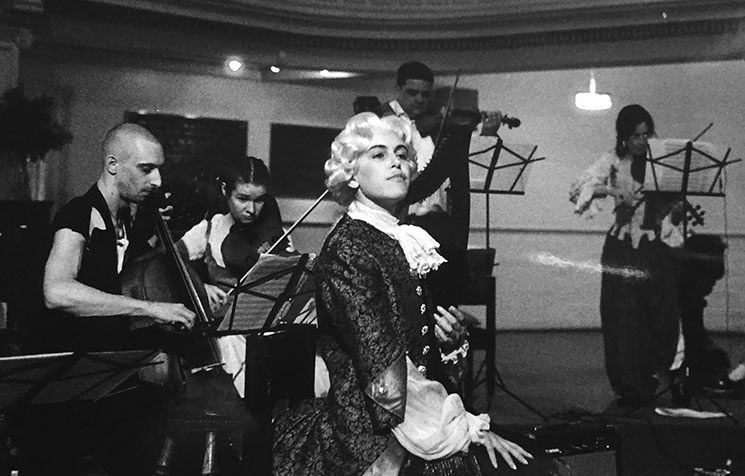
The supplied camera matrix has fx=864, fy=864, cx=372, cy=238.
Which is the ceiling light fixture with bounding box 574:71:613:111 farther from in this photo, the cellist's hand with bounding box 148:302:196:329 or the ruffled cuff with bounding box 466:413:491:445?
the ruffled cuff with bounding box 466:413:491:445

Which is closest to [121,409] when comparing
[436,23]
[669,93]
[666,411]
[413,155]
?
[413,155]

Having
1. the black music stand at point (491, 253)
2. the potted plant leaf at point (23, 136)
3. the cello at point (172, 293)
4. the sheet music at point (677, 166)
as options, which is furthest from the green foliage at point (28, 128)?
the sheet music at point (677, 166)

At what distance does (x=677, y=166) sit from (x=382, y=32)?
169 centimetres

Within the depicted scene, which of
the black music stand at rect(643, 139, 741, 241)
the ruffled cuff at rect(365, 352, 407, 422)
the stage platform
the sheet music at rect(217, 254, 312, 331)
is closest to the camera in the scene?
the ruffled cuff at rect(365, 352, 407, 422)

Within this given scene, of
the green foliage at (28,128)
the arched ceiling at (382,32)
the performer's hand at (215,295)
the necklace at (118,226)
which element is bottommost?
the performer's hand at (215,295)

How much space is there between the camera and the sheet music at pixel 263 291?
2871 millimetres

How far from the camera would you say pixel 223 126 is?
373 centimetres

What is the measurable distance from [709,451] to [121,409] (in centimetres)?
276

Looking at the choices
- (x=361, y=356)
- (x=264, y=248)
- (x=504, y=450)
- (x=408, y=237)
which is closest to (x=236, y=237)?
(x=264, y=248)

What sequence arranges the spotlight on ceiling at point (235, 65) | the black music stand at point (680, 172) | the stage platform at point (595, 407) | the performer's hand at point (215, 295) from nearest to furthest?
the performer's hand at point (215, 295) < the spotlight on ceiling at point (235, 65) < the stage platform at point (595, 407) < the black music stand at point (680, 172)

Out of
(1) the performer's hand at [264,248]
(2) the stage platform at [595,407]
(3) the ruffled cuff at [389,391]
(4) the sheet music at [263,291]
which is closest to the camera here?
(3) the ruffled cuff at [389,391]

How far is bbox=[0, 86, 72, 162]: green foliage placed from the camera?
3412mm

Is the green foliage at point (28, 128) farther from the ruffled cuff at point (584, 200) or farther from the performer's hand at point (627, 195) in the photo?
the performer's hand at point (627, 195)

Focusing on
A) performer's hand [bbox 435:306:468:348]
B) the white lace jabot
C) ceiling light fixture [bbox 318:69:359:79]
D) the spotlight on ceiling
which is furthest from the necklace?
performer's hand [bbox 435:306:468:348]
